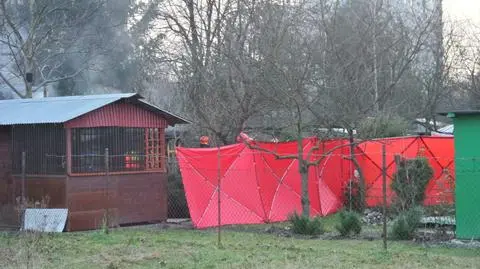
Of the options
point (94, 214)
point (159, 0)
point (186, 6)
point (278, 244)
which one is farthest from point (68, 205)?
point (159, 0)

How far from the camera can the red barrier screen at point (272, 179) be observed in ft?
53.4

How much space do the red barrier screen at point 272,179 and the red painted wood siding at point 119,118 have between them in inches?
64.1

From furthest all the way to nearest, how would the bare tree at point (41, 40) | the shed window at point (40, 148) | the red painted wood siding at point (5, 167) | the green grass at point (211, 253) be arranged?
the bare tree at point (41, 40) < the red painted wood siding at point (5, 167) < the shed window at point (40, 148) < the green grass at point (211, 253)

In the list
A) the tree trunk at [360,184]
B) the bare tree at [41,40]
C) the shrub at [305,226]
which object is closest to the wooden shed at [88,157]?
the shrub at [305,226]

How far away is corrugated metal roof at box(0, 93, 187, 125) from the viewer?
1553 centimetres

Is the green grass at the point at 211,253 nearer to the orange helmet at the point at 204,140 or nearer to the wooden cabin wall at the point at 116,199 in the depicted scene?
the wooden cabin wall at the point at 116,199

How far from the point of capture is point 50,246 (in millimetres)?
11945

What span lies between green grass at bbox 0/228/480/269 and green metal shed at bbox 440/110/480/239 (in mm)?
1159

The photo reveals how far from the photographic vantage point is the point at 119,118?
1650 centimetres

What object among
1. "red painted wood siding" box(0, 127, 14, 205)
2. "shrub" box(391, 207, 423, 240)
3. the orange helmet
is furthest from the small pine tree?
"red painted wood siding" box(0, 127, 14, 205)

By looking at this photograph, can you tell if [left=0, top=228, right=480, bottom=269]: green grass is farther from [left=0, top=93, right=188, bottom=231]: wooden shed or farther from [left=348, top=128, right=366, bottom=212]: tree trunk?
[left=348, top=128, right=366, bottom=212]: tree trunk

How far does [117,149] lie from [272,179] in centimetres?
401

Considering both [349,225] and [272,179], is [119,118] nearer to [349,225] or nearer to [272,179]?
[272,179]

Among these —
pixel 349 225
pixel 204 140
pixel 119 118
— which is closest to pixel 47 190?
pixel 119 118
